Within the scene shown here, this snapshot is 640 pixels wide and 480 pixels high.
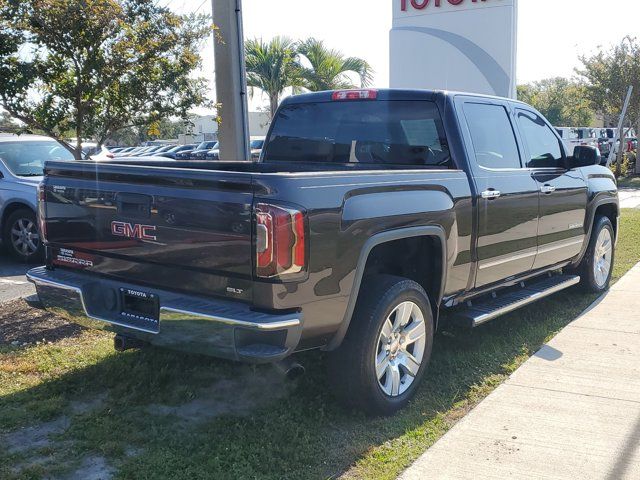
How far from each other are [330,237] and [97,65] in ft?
11.8

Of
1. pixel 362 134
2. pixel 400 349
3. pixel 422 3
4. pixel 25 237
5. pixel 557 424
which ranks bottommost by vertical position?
pixel 557 424

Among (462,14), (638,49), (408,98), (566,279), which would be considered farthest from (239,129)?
(638,49)

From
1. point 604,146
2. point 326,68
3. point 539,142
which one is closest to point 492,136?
point 539,142

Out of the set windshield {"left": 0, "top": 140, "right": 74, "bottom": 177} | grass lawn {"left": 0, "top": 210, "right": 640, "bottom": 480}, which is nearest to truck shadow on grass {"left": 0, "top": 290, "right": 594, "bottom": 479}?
grass lawn {"left": 0, "top": 210, "right": 640, "bottom": 480}

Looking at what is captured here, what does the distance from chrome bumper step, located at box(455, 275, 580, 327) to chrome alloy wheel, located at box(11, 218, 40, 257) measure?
585cm

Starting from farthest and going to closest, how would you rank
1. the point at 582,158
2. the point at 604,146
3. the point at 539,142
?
1. the point at 604,146
2. the point at 582,158
3. the point at 539,142

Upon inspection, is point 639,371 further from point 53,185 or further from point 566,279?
point 53,185

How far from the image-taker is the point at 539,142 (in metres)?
6.00

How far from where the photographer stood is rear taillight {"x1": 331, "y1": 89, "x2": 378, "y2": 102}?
509 centimetres

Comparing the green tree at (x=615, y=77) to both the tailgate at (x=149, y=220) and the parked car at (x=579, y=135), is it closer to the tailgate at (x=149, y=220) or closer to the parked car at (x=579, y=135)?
the parked car at (x=579, y=135)

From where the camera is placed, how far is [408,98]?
4961 mm

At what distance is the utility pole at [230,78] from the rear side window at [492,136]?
2.81m

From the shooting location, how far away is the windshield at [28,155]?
9070 mm

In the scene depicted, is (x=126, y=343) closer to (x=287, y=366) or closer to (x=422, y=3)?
(x=287, y=366)
